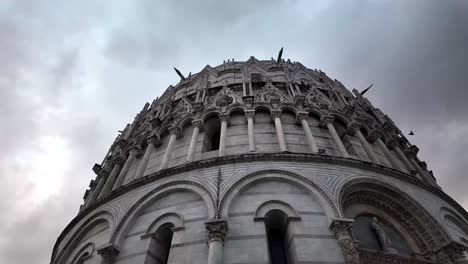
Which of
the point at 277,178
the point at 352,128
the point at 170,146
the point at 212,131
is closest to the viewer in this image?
the point at 277,178

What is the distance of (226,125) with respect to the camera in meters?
13.4

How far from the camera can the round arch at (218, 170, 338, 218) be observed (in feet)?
30.3

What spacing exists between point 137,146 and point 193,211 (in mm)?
6805

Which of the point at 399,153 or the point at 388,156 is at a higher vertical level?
the point at 399,153

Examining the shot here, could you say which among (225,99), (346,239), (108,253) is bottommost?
(346,239)

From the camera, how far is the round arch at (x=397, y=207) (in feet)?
34.3

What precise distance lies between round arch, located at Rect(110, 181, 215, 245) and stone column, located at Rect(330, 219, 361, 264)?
357cm

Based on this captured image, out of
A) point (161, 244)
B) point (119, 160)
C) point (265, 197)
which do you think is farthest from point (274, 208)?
point (119, 160)

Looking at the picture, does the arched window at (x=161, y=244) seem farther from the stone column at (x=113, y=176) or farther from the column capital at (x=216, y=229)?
the stone column at (x=113, y=176)

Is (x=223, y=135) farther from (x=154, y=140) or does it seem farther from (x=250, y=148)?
(x=154, y=140)

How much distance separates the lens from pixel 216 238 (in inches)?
327

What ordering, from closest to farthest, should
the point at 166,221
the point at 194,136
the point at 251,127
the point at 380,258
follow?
1. the point at 380,258
2. the point at 166,221
3. the point at 251,127
4. the point at 194,136

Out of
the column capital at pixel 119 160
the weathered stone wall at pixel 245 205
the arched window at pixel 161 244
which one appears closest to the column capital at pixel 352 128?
the weathered stone wall at pixel 245 205

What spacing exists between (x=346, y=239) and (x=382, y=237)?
2.42 metres
